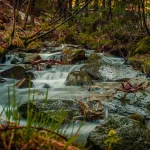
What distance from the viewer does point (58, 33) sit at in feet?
65.7

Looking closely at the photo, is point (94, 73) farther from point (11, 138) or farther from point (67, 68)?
point (11, 138)

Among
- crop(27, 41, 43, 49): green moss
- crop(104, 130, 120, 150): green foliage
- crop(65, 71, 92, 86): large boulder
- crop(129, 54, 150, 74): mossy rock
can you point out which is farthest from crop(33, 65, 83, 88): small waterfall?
crop(104, 130, 120, 150): green foliage

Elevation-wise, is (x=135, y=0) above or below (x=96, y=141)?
above

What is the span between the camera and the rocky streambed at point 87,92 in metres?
3.95

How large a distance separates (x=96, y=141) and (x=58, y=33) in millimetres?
16701

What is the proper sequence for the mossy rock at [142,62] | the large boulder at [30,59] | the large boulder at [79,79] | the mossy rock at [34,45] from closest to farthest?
the large boulder at [79,79] < the mossy rock at [142,62] < the large boulder at [30,59] < the mossy rock at [34,45]

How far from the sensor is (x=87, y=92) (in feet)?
27.1

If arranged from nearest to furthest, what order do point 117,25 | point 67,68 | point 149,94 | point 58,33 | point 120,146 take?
point 120,146 < point 149,94 < point 67,68 < point 117,25 < point 58,33

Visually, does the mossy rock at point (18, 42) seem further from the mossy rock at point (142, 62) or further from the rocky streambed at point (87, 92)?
the mossy rock at point (142, 62)

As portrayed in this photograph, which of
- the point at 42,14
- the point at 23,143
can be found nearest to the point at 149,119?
the point at 23,143

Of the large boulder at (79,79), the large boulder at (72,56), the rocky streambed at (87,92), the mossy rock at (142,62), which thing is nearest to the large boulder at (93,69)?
the rocky streambed at (87,92)

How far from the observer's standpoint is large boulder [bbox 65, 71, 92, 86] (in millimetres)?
9391

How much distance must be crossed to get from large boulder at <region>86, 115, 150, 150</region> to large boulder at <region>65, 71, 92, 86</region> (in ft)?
17.4

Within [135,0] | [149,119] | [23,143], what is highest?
[135,0]
